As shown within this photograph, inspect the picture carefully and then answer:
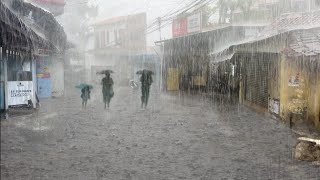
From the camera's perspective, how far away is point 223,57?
62.3ft

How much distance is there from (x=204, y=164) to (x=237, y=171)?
0.71 meters

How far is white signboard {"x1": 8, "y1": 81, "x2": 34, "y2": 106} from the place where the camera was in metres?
12.8

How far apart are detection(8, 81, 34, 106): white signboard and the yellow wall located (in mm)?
8690

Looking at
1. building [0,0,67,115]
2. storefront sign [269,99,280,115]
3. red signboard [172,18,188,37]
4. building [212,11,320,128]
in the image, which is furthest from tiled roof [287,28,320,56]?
red signboard [172,18,188,37]

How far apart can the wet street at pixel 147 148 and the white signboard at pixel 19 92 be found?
74 centimetres

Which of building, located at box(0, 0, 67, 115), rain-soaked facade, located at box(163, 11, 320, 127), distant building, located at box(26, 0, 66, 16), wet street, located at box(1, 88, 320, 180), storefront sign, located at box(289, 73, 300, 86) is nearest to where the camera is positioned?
wet street, located at box(1, 88, 320, 180)

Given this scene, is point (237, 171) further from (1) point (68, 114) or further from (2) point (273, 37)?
(1) point (68, 114)

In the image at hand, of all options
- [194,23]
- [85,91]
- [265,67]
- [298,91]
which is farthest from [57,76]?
[298,91]

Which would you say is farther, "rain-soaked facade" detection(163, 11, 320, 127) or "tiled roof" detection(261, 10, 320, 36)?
"tiled roof" detection(261, 10, 320, 36)

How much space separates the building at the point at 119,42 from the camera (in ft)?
118

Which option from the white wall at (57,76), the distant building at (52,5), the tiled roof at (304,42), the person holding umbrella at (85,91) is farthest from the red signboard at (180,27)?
the tiled roof at (304,42)

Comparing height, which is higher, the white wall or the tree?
the tree

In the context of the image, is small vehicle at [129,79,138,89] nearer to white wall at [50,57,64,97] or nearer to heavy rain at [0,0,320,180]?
heavy rain at [0,0,320,180]

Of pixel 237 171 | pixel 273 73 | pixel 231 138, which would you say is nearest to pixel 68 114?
pixel 231 138
